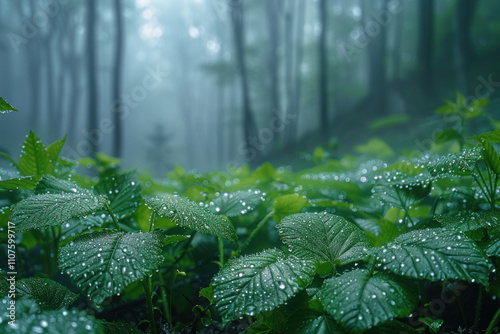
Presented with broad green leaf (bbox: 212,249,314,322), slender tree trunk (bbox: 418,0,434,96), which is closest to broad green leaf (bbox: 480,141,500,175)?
broad green leaf (bbox: 212,249,314,322)

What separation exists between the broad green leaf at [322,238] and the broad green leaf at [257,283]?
0.04 metres

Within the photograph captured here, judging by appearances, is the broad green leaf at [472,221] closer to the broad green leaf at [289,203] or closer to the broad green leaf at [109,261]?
the broad green leaf at [289,203]

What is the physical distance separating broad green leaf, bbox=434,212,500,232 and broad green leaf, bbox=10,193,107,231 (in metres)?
0.66

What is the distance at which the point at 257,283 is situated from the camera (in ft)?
1.48

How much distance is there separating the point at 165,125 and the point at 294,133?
11.6 meters

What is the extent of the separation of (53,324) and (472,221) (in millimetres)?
692

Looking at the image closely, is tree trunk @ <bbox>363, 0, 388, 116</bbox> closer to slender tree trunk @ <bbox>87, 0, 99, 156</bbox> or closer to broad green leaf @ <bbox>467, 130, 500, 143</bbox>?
slender tree trunk @ <bbox>87, 0, 99, 156</bbox>

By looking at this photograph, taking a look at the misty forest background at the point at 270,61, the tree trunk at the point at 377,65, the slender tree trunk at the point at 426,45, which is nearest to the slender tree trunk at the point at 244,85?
the misty forest background at the point at 270,61

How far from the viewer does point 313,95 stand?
9492 mm

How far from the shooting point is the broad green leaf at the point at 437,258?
406 mm

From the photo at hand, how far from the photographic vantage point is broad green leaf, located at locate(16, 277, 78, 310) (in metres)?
0.51

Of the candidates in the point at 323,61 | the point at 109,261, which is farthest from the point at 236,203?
the point at 323,61

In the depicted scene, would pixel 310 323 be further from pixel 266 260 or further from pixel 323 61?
pixel 323 61

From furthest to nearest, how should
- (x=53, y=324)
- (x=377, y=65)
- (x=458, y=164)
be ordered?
(x=377, y=65)
(x=458, y=164)
(x=53, y=324)
